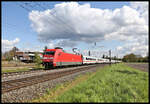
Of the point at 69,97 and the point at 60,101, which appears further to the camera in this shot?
the point at 69,97

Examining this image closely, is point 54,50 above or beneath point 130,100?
above

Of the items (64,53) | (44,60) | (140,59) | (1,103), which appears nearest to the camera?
(1,103)

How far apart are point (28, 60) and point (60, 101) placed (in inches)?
→ 2197

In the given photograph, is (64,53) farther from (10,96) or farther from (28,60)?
(28,60)

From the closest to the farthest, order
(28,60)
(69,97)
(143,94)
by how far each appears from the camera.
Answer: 1. (69,97)
2. (143,94)
3. (28,60)

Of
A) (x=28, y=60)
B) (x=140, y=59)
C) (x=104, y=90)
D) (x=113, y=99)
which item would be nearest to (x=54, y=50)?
(x=104, y=90)

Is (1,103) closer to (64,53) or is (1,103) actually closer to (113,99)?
(113,99)

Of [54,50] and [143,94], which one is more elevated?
[54,50]

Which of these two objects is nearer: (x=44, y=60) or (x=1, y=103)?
(x=1, y=103)

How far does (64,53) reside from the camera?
24312mm

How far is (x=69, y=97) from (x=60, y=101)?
0.61m

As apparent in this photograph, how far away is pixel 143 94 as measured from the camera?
304 inches

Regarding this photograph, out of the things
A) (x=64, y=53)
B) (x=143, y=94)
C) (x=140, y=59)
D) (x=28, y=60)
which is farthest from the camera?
(x=140, y=59)

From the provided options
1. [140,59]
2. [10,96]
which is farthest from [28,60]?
[140,59]
